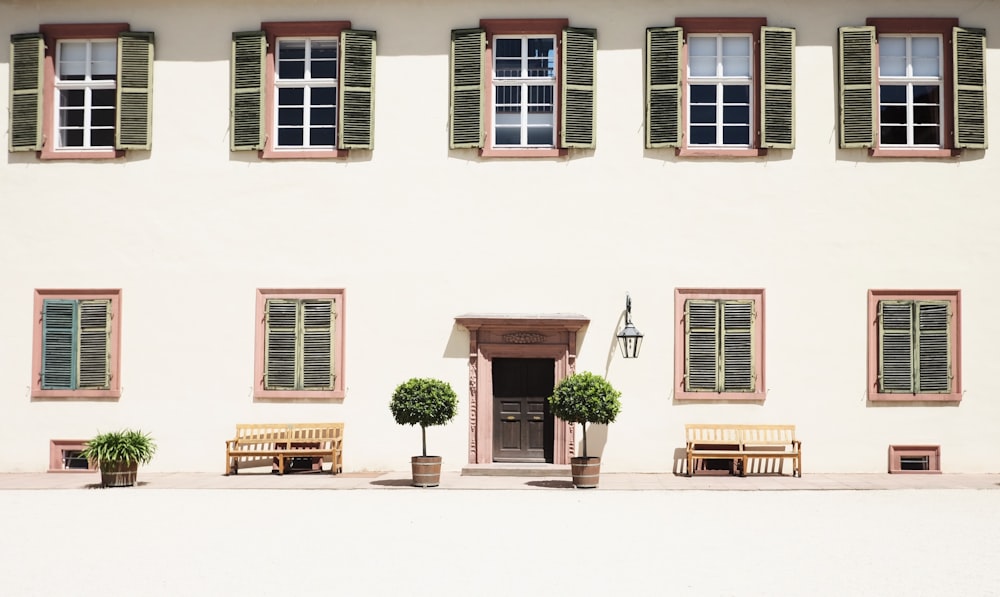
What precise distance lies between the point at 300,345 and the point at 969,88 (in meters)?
10.4

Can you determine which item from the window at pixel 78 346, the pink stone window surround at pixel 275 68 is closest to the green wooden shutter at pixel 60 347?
the window at pixel 78 346

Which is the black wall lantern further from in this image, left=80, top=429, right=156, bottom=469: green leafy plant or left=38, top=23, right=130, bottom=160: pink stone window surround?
left=38, top=23, right=130, bottom=160: pink stone window surround

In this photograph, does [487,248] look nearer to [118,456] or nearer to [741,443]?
[741,443]

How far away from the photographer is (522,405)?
1720 centimetres

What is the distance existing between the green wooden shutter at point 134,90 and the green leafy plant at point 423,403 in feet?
18.6

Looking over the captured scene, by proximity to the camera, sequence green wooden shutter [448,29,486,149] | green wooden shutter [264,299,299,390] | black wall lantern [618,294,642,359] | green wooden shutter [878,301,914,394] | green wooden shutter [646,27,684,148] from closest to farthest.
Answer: black wall lantern [618,294,642,359]
green wooden shutter [878,301,914,394]
green wooden shutter [646,27,684,148]
green wooden shutter [448,29,486,149]
green wooden shutter [264,299,299,390]

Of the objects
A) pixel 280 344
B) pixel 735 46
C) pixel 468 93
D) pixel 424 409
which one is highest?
pixel 735 46

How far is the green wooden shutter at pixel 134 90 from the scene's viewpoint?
17375 mm

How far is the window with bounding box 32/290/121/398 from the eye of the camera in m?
17.3

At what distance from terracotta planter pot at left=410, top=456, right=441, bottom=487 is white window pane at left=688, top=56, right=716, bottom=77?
22.7ft
